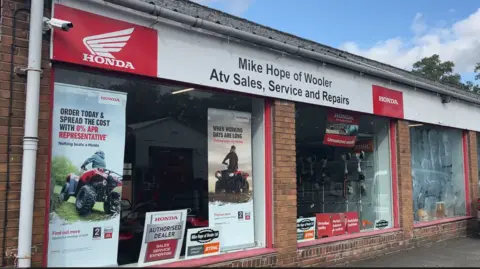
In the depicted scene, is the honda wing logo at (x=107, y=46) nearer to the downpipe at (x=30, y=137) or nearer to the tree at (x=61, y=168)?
the downpipe at (x=30, y=137)

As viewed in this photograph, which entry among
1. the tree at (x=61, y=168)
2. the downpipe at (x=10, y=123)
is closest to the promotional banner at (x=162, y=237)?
the tree at (x=61, y=168)

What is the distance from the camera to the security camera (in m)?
4.47

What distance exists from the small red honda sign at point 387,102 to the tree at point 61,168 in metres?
5.79

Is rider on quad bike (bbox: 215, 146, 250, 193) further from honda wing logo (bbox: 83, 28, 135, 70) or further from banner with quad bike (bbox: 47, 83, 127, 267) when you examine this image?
honda wing logo (bbox: 83, 28, 135, 70)

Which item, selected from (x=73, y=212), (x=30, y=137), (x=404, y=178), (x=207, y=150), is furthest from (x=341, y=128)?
(x=30, y=137)

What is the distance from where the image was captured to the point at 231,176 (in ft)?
21.5

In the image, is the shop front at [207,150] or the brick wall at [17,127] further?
the shop front at [207,150]

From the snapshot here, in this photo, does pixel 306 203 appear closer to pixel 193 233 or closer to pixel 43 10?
pixel 193 233

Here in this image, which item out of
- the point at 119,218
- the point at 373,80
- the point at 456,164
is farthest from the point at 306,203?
the point at 456,164

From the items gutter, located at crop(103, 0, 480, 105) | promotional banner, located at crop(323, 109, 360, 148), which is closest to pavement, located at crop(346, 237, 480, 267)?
promotional banner, located at crop(323, 109, 360, 148)

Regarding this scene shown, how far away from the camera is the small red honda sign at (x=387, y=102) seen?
8.57m

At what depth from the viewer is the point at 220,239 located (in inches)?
245

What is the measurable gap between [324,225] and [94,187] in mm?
4227

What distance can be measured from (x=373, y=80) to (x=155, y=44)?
477 centimetres
